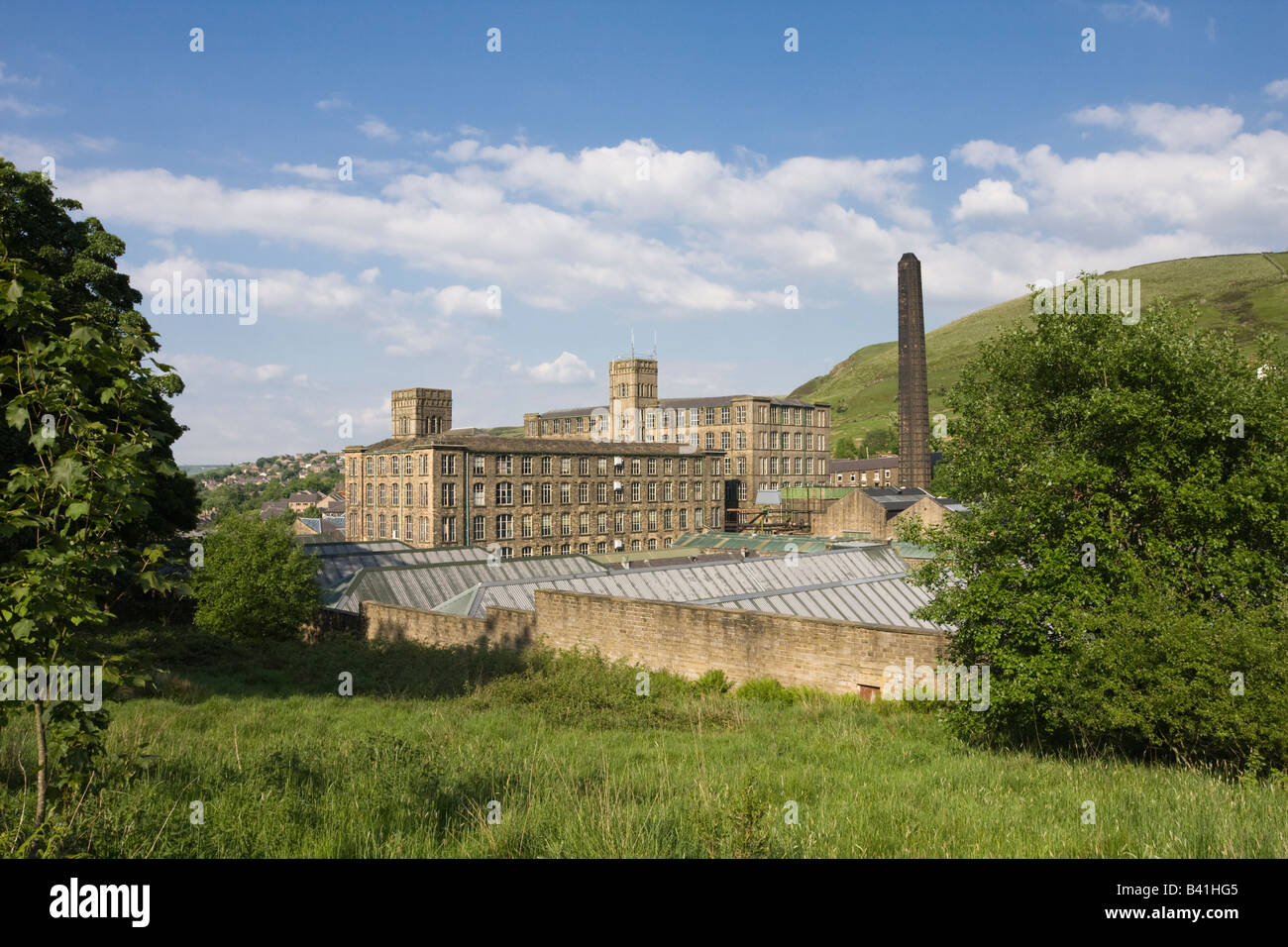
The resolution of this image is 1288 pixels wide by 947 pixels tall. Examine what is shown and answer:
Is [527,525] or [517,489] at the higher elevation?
[517,489]

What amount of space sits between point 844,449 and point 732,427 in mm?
65585

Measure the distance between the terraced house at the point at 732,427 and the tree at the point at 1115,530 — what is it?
74304 millimetres

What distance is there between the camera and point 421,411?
85.7 metres

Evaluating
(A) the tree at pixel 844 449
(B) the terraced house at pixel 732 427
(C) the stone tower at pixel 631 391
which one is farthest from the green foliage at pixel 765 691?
(A) the tree at pixel 844 449

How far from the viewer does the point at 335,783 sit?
7.21 m

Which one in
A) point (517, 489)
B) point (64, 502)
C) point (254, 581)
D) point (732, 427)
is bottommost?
point (254, 581)

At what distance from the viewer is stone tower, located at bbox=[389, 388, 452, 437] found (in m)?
85.6

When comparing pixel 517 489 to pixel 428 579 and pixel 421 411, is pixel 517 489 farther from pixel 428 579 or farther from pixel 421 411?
pixel 428 579

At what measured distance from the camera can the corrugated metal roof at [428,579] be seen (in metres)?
33.4

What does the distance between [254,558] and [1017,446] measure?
82.1 feet

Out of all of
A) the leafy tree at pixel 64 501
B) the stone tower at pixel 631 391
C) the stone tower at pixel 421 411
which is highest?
the stone tower at pixel 631 391

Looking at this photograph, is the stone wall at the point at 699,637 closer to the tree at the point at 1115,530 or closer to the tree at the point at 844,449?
the tree at the point at 1115,530

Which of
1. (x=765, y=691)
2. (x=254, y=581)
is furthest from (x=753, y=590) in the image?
(x=254, y=581)

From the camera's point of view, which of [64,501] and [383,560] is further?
[383,560]
